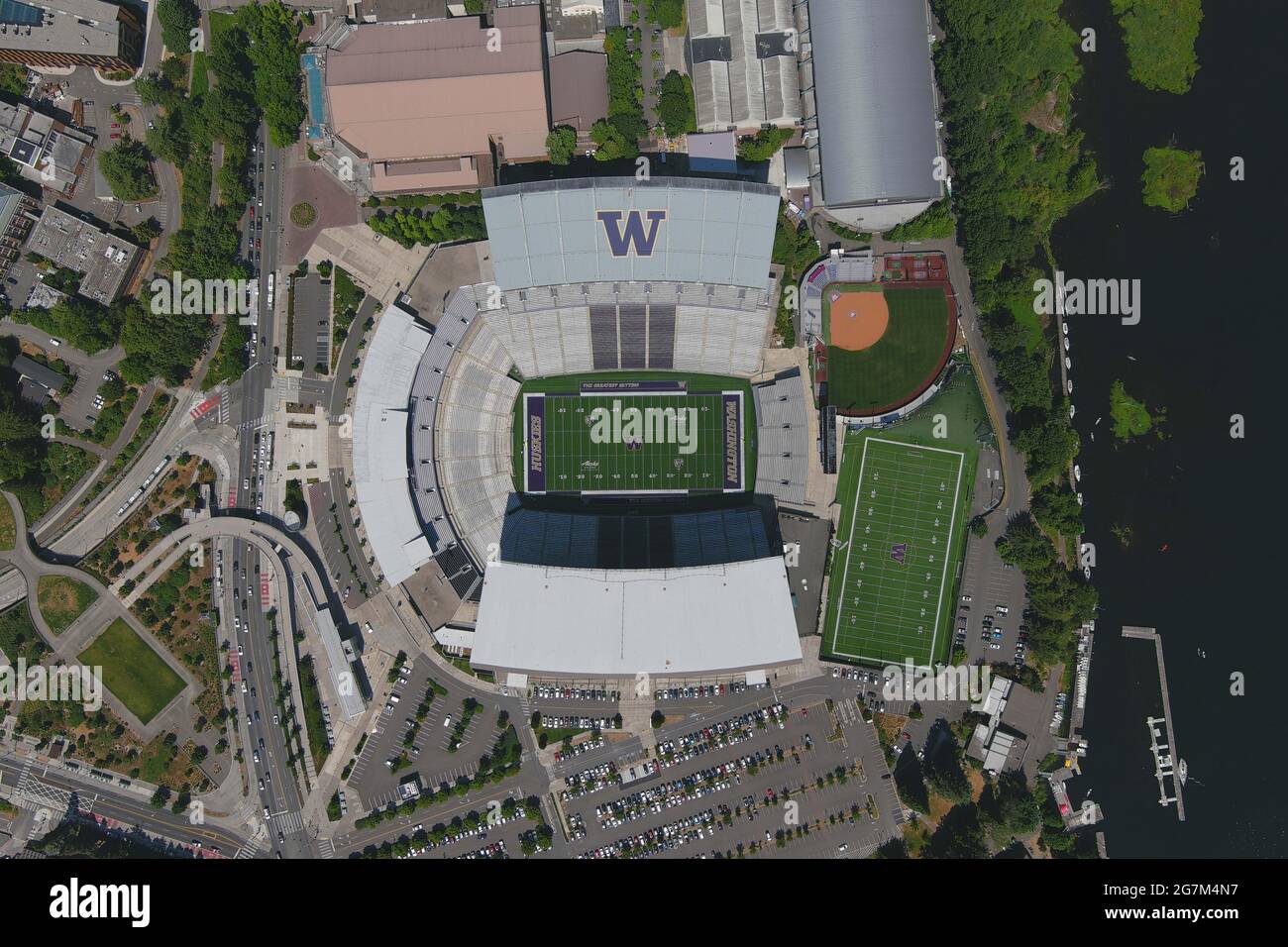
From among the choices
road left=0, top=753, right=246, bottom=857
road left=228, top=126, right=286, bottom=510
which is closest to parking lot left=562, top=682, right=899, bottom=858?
road left=0, top=753, right=246, bottom=857

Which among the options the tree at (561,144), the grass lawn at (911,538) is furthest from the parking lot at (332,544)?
the grass lawn at (911,538)

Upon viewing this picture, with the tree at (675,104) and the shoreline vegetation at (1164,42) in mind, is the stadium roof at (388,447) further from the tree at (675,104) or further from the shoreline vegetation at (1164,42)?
the shoreline vegetation at (1164,42)

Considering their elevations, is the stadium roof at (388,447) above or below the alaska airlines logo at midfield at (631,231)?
below

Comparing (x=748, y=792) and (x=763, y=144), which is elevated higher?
(x=763, y=144)

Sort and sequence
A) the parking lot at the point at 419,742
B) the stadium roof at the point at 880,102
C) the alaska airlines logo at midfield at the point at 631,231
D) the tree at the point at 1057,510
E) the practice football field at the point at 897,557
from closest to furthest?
the alaska airlines logo at midfield at the point at 631,231, the stadium roof at the point at 880,102, the tree at the point at 1057,510, the parking lot at the point at 419,742, the practice football field at the point at 897,557

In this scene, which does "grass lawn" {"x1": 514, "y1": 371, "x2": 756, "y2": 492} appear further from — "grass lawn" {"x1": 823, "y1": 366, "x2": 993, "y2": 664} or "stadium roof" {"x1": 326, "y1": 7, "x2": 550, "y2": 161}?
"stadium roof" {"x1": 326, "y1": 7, "x2": 550, "y2": 161}

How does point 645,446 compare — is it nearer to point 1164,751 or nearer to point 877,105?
point 877,105

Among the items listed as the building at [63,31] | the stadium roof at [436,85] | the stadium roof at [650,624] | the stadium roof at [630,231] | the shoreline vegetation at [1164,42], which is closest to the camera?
the stadium roof at [650,624]

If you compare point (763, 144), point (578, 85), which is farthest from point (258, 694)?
point (763, 144)
